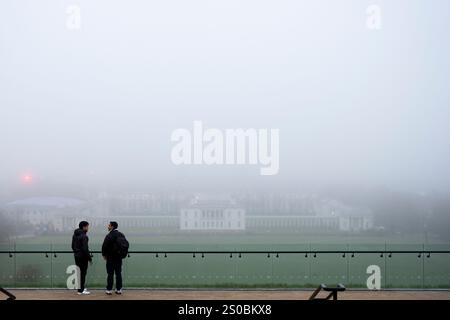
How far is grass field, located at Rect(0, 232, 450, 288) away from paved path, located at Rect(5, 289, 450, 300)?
572 mm

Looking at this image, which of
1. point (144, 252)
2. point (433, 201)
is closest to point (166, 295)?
point (144, 252)

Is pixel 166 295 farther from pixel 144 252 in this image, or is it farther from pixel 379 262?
pixel 379 262

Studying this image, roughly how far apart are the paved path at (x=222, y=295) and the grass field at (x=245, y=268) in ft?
1.88

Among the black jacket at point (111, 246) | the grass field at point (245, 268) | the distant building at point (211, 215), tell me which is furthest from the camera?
the distant building at point (211, 215)

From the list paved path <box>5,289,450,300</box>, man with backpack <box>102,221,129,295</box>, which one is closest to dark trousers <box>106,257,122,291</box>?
man with backpack <box>102,221,129,295</box>

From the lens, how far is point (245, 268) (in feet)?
41.4

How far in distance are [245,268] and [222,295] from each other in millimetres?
1550

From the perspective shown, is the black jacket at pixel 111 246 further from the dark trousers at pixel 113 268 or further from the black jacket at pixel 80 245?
the black jacket at pixel 80 245

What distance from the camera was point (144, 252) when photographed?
1251 centimetres

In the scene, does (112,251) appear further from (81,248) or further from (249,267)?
(249,267)

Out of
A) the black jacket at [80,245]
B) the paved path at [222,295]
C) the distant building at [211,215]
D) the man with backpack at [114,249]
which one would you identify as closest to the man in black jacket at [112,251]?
the man with backpack at [114,249]

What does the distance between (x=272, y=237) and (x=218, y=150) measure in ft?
8.24

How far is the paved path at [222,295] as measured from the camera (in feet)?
35.2

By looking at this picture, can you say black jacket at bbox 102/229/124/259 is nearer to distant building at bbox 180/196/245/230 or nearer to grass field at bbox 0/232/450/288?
grass field at bbox 0/232/450/288
